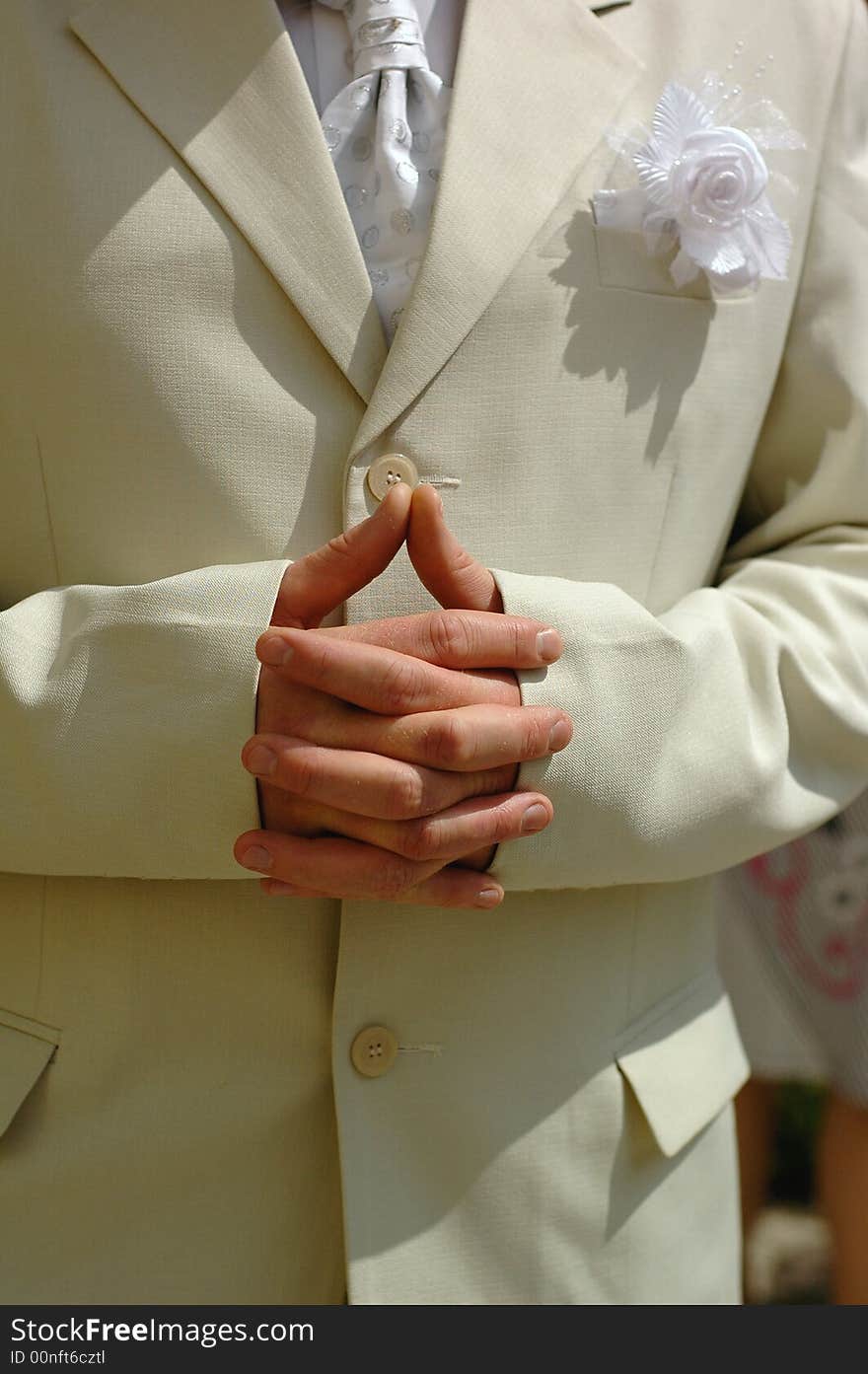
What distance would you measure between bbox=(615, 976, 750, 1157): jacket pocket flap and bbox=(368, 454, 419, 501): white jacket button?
572mm

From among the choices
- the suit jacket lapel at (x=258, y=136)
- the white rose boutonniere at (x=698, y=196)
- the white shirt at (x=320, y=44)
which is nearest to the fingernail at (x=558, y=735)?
the suit jacket lapel at (x=258, y=136)

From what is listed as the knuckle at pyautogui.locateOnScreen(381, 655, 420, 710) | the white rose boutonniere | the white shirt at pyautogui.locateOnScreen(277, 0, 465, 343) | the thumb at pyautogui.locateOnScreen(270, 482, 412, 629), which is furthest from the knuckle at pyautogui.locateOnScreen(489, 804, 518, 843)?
the white rose boutonniere

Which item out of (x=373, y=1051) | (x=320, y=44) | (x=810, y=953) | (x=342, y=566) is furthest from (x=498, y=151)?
(x=810, y=953)

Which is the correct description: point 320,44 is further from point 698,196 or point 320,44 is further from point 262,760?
point 262,760

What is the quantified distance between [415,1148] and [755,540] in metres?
0.72

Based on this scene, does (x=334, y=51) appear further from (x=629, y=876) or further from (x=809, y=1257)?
(x=809, y=1257)

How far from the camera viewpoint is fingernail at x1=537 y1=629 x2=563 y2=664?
1069mm

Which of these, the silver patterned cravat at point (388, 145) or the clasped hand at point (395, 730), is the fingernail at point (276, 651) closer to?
the clasped hand at point (395, 730)

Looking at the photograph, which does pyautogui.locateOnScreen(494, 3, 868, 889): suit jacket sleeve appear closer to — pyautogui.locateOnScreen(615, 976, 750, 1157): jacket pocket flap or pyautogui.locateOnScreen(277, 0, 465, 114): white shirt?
pyautogui.locateOnScreen(615, 976, 750, 1157): jacket pocket flap

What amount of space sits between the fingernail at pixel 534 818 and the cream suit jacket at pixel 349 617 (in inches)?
1.1

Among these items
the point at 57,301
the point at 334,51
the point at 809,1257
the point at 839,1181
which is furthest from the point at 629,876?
the point at 809,1257

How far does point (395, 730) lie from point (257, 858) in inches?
5.8

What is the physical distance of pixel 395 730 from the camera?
1.03 meters

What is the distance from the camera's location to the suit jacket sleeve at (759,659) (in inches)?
43.6
